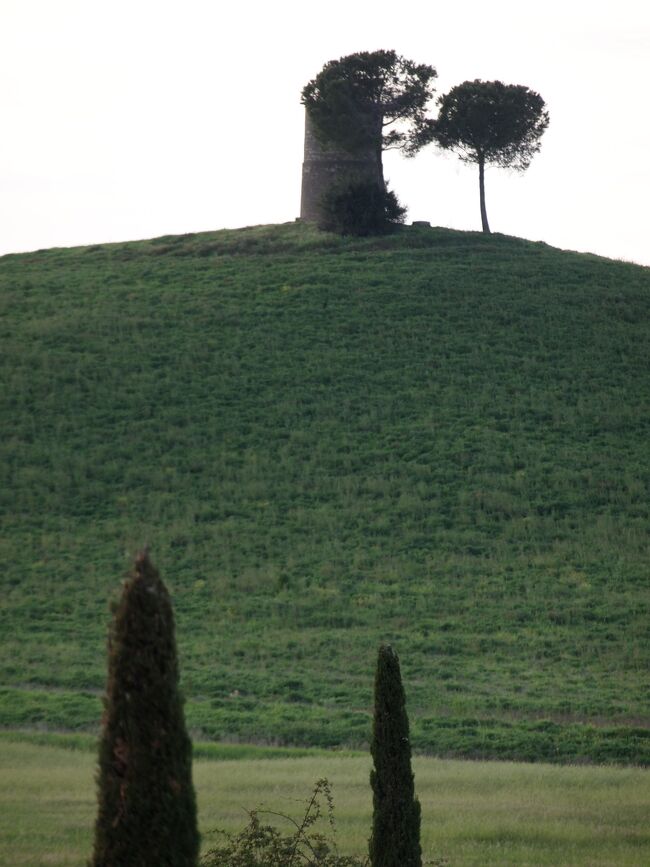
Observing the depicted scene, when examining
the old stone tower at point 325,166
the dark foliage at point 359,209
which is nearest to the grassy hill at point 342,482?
the dark foliage at point 359,209

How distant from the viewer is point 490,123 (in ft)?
183

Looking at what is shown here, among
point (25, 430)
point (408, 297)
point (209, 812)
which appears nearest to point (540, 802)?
point (209, 812)

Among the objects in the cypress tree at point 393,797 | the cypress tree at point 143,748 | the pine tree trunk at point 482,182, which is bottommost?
the cypress tree at point 393,797

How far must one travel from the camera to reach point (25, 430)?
35875 millimetres

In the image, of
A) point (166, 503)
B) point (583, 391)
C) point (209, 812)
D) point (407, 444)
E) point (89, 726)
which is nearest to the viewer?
point (209, 812)

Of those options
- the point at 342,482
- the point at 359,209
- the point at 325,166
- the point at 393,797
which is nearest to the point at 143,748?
the point at 393,797

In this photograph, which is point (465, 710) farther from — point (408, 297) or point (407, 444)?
point (408, 297)

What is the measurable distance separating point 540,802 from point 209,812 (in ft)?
10.3

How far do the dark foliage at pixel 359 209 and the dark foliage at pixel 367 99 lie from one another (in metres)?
3.00

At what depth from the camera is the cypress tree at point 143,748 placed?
541cm

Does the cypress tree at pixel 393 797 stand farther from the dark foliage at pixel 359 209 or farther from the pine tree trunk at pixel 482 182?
the pine tree trunk at pixel 482 182

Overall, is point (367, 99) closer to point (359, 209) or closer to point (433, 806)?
point (359, 209)

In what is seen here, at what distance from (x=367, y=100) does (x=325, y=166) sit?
3640mm

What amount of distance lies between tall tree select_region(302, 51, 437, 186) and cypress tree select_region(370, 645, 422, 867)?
50.1 m
